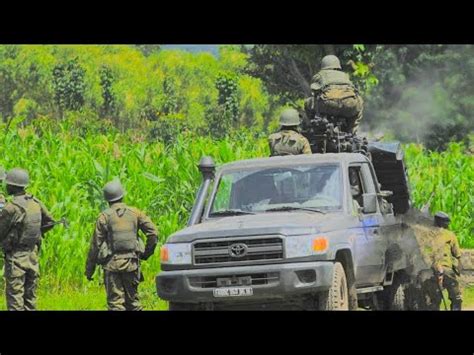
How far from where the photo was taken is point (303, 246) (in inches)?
467

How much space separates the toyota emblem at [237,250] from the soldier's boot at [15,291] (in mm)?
3395

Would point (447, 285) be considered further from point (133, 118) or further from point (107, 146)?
point (133, 118)

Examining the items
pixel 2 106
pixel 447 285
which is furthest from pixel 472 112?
pixel 447 285

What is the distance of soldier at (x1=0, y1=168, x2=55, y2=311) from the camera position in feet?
46.7

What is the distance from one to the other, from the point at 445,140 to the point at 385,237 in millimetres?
42392

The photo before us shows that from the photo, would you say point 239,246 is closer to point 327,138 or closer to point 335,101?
point 327,138

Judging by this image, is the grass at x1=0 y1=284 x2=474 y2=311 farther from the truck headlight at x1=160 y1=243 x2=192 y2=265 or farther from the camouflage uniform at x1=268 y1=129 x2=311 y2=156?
the truck headlight at x1=160 y1=243 x2=192 y2=265

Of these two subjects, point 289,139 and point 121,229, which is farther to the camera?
point 289,139

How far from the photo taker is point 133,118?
39375 mm

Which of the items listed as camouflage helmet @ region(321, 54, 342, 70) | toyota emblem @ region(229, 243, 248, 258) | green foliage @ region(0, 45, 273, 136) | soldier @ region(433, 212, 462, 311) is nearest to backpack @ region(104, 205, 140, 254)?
toyota emblem @ region(229, 243, 248, 258)

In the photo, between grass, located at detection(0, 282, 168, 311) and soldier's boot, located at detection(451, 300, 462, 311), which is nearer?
soldier's boot, located at detection(451, 300, 462, 311)

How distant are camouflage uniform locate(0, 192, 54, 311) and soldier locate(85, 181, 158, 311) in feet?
2.92

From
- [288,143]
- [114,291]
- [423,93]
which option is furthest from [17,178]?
[423,93]

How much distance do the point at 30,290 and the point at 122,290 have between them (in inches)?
49.3
